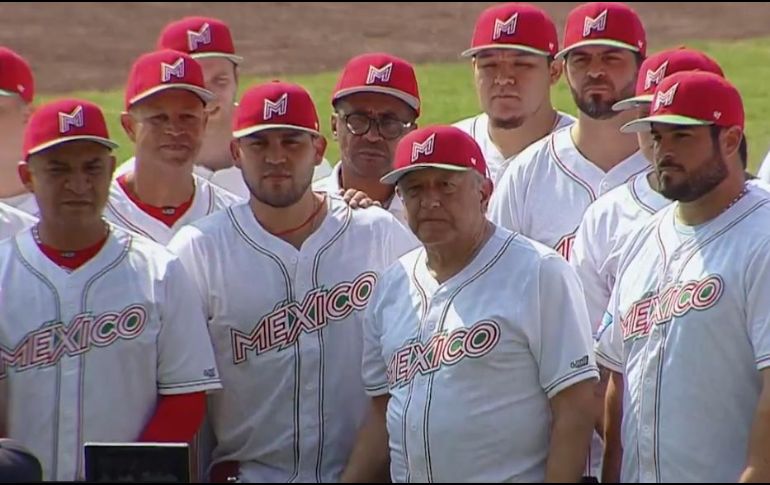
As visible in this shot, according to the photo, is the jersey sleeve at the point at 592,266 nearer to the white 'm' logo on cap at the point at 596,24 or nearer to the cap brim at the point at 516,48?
the white 'm' logo on cap at the point at 596,24

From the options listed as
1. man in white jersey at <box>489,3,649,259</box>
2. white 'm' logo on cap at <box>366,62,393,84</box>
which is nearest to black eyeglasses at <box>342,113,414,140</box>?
white 'm' logo on cap at <box>366,62,393,84</box>

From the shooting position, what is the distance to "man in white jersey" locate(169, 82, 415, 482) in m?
5.11

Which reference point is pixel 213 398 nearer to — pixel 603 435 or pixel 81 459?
pixel 81 459

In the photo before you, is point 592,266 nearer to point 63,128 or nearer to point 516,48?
point 516,48

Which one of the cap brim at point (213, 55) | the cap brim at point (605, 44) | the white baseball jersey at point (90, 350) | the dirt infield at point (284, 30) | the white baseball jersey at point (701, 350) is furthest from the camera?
the dirt infield at point (284, 30)

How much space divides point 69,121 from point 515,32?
1884 millimetres

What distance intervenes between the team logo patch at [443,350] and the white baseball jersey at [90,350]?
24.4 inches

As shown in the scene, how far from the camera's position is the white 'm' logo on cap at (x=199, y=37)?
6508 millimetres

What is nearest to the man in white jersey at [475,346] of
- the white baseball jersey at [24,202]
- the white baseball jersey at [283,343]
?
the white baseball jersey at [283,343]

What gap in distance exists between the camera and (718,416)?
4395mm

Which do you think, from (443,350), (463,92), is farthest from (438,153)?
(463,92)

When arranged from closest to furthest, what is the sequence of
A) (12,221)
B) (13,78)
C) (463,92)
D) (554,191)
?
(12,221)
(554,191)
(13,78)
(463,92)

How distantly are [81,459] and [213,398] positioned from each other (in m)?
0.51

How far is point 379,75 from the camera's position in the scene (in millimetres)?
5602
